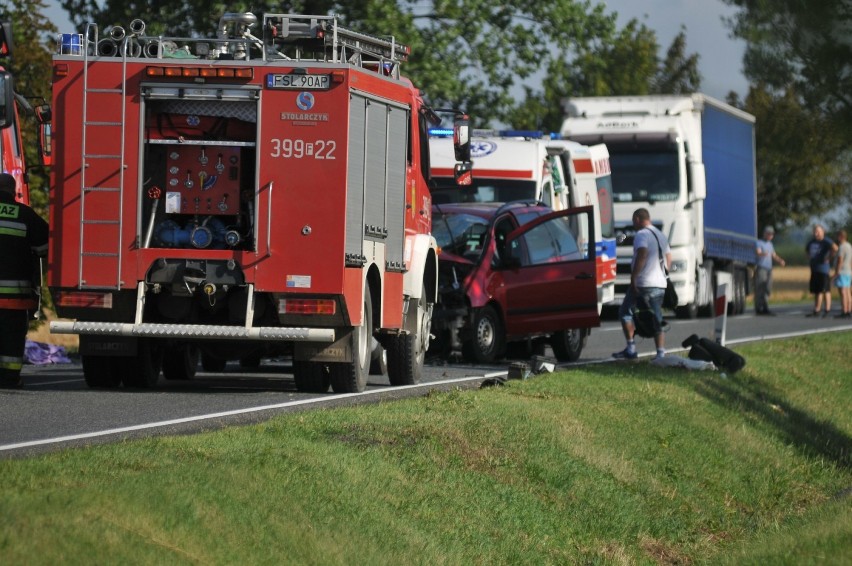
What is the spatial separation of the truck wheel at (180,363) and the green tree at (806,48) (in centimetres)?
710

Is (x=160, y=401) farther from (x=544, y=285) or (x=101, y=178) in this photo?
(x=544, y=285)

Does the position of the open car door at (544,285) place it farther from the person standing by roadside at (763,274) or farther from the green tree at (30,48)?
the person standing by roadside at (763,274)

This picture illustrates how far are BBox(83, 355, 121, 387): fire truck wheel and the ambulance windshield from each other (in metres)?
8.07

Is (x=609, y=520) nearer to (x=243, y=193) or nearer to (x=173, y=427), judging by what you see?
(x=173, y=427)

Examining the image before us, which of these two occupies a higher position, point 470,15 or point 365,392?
point 470,15

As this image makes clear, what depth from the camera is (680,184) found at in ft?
95.2

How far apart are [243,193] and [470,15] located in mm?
18109

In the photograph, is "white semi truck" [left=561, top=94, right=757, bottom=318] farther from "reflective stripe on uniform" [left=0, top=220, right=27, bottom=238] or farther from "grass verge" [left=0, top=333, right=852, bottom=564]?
"reflective stripe on uniform" [left=0, top=220, right=27, bottom=238]

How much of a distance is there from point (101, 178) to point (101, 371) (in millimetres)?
1993

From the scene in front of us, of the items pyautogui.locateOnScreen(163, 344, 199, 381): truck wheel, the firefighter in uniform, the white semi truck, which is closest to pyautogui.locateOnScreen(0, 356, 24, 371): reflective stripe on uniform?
the firefighter in uniform

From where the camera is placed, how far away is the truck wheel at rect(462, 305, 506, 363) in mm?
17891

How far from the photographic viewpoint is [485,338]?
18125 millimetres

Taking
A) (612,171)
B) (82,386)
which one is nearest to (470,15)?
(612,171)

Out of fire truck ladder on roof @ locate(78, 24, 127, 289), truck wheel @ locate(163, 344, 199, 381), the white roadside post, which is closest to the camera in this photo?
fire truck ladder on roof @ locate(78, 24, 127, 289)
